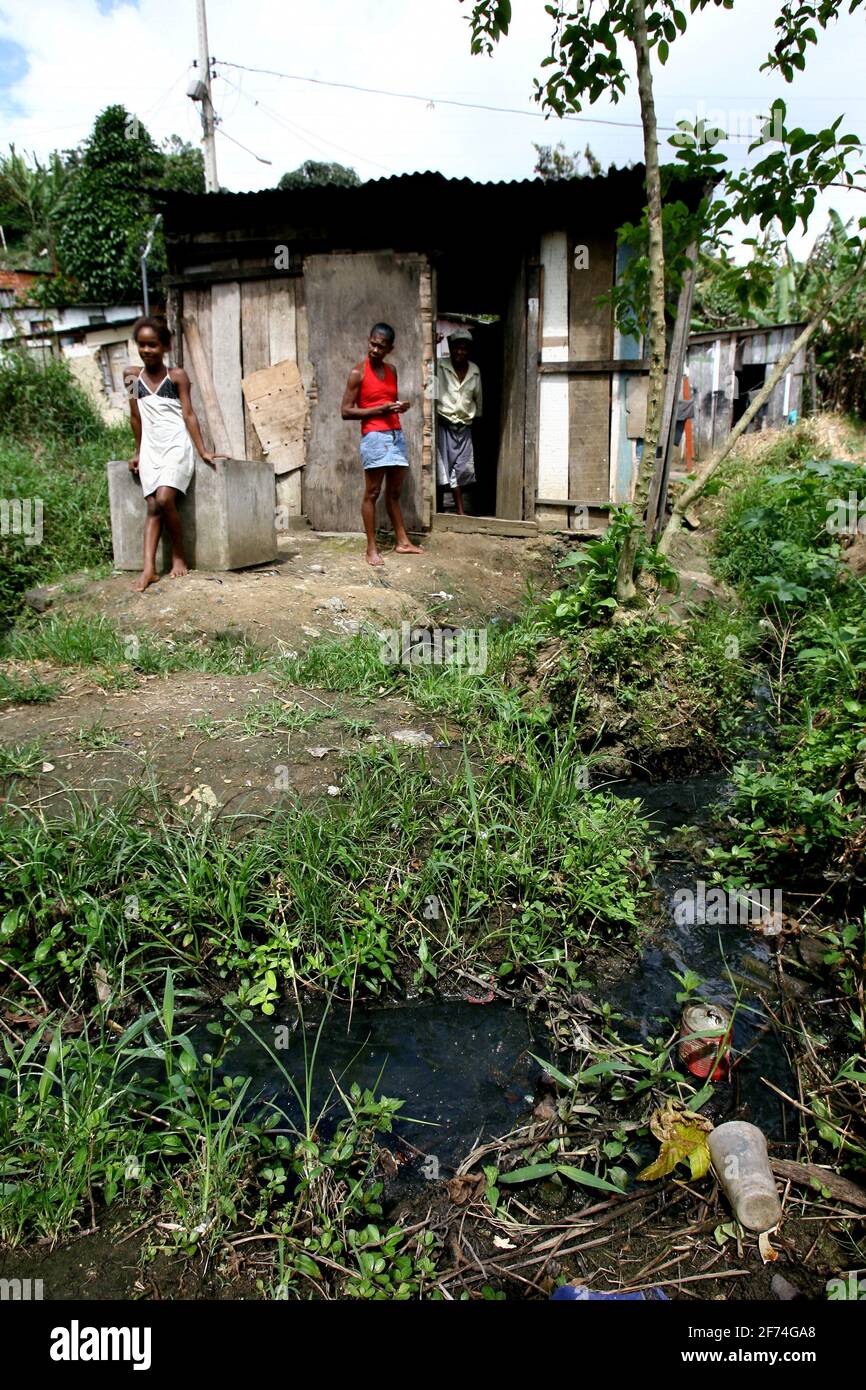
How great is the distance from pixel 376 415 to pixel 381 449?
27cm

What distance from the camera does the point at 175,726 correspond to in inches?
164

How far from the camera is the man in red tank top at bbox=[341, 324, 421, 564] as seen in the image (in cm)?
688

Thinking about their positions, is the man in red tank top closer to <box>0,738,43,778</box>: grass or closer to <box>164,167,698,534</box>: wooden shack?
<box>164,167,698,534</box>: wooden shack

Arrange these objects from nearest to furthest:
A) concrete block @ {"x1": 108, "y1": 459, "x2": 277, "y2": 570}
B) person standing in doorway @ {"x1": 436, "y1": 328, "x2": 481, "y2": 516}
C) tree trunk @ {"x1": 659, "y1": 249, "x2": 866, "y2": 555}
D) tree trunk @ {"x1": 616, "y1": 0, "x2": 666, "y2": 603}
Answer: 1. tree trunk @ {"x1": 616, "y1": 0, "x2": 666, "y2": 603}
2. tree trunk @ {"x1": 659, "y1": 249, "x2": 866, "y2": 555}
3. concrete block @ {"x1": 108, "y1": 459, "x2": 277, "y2": 570}
4. person standing in doorway @ {"x1": 436, "y1": 328, "x2": 481, "y2": 516}

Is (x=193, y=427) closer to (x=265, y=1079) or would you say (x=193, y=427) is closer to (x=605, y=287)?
(x=605, y=287)

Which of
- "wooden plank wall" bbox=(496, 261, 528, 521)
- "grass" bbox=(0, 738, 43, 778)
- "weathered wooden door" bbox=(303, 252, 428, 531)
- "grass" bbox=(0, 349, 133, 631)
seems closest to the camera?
"grass" bbox=(0, 738, 43, 778)

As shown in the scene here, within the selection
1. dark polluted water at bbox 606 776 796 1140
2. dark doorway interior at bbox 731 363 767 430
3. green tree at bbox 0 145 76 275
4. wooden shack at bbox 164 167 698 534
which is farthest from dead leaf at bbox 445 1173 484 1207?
green tree at bbox 0 145 76 275

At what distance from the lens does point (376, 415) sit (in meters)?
6.93

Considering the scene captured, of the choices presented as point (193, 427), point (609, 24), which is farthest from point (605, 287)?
point (193, 427)

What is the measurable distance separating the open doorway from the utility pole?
20.4 feet

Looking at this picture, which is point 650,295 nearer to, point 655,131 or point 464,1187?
point 655,131

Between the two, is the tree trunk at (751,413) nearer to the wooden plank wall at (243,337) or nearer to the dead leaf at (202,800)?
the dead leaf at (202,800)
